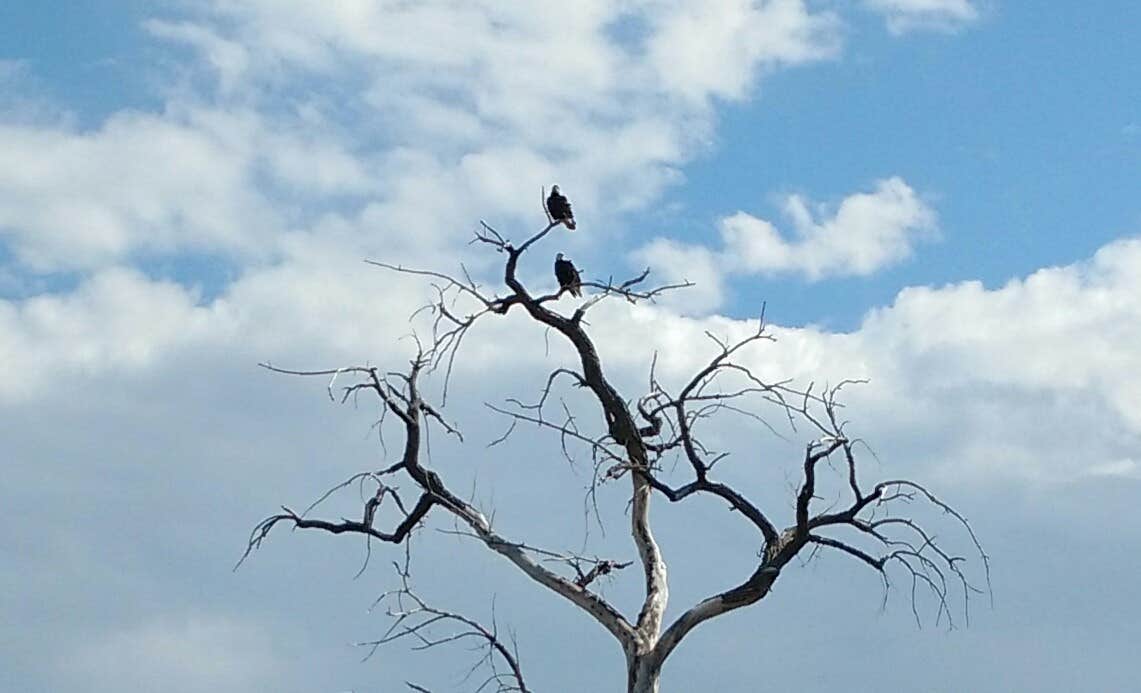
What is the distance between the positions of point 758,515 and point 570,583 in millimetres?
926

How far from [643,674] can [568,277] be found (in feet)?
6.00

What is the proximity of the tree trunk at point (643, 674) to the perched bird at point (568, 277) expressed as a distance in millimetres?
1682

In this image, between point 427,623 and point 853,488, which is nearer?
point 853,488

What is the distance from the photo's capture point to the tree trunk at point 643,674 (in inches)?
300

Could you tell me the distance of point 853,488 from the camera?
7.45 m

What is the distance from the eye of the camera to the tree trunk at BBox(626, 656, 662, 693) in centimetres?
762

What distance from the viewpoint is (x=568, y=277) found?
776cm

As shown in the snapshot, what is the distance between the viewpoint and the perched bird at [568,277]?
774 cm

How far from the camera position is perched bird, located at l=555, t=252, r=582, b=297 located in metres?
7.74

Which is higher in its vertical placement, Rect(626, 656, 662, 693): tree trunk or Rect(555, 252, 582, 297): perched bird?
Rect(555, 252, 582, 297): perched bird

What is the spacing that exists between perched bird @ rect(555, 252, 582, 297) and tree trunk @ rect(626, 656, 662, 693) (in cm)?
168

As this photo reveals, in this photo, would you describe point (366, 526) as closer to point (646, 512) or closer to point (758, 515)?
point (646, 512)

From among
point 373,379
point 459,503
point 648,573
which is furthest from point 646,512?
point 373,379

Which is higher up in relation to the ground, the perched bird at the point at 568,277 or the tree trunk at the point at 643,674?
the perched bird at the point at 568,277
